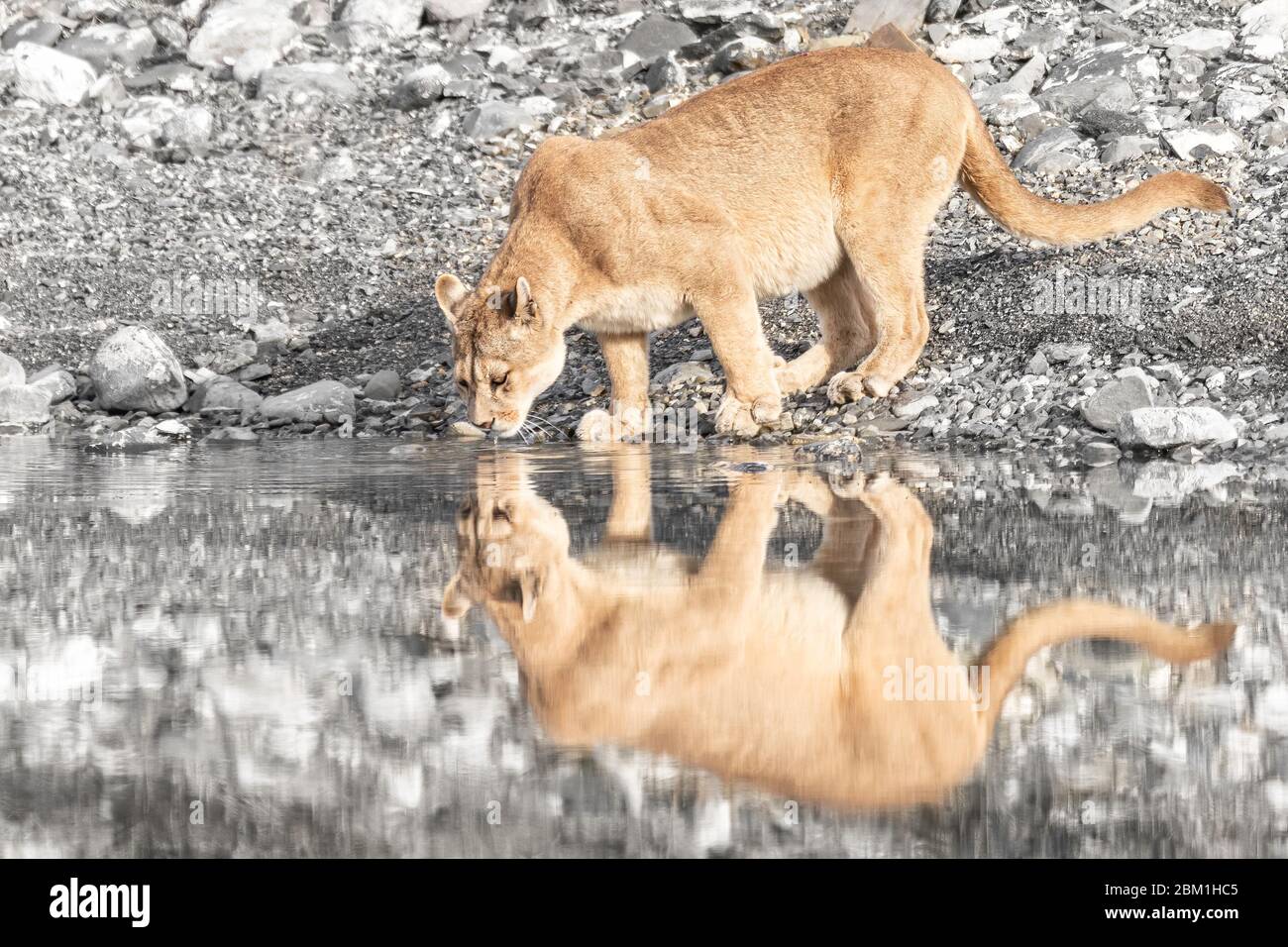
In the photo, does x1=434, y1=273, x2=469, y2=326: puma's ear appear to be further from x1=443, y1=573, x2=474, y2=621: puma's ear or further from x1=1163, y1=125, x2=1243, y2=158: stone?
x1=1163, y1=125, x2=1243, y2=158: stone

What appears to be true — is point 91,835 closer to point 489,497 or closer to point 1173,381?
point 489,497

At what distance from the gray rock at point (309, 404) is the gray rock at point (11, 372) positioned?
155 centimetres

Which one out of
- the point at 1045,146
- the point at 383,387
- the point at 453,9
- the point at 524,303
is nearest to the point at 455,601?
the point at 524,303

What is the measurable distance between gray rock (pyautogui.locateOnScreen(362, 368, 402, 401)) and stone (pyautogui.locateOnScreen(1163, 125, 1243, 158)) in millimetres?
5202

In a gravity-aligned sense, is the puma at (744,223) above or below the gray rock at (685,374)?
above

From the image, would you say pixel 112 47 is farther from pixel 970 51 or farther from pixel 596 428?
pixel 596 428

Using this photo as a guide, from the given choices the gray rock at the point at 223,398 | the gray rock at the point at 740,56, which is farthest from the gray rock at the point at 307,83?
the gray rock at the point at 223,398

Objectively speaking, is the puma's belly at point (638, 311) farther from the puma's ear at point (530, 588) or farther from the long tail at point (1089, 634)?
the long tail at point (1089, 634)

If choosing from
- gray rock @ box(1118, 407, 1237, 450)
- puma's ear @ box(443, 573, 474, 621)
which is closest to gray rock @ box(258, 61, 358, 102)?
gray rock @ box(1118, 407, 1237, 450)

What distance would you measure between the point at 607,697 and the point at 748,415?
184 inches

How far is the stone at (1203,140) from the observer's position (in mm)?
10000

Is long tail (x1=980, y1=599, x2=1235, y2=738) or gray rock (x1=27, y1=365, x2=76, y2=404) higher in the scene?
gray rock (x1=27, y1=365, x2=76, y2=404)

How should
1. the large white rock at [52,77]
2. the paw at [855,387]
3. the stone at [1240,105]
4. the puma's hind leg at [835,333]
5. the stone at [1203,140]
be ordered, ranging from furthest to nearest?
1. the large white rock at [52,77]
2. the stone at [1240,105]
3. the stone at [1203,140]
4. the puma's hind leg at [835,333]
5. the paw at [855,387]

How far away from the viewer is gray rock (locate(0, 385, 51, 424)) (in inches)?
350
